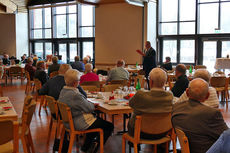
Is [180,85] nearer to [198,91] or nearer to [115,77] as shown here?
[198,91]

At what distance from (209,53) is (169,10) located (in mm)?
2859

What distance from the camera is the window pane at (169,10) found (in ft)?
46.1

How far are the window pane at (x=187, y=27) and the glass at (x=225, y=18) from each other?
4.25 feet

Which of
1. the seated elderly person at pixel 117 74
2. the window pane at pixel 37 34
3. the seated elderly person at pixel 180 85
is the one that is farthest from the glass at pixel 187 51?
the window pane at pixel 37 34

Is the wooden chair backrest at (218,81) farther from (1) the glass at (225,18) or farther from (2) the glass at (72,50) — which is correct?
(2) the glass at (72,50)

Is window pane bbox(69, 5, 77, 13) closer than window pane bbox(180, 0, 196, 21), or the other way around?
window pane bbox(180, 0, 196, 21)

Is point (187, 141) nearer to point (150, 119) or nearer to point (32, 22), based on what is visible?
point (150, 119)

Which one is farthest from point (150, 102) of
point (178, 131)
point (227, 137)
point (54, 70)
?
point (54, 70)

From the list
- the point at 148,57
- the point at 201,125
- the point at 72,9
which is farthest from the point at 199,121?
the point at 72,9

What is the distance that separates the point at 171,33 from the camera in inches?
559

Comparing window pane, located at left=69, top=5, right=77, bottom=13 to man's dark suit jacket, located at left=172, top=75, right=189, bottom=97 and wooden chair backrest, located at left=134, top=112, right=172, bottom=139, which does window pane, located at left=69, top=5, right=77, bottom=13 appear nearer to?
man's dark suit jacket, located at left=172, top=75, right=189, bottom=97

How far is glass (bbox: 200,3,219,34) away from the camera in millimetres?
13122

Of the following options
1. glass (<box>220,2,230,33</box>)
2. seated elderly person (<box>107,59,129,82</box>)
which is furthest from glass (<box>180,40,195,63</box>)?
seated elderly person (<box>107,59,129,82</box>)

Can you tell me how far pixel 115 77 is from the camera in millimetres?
7465
